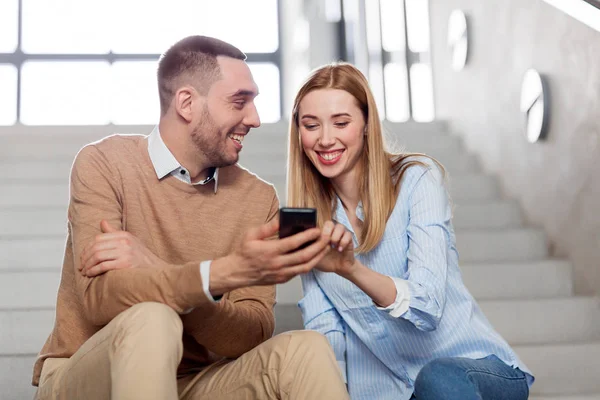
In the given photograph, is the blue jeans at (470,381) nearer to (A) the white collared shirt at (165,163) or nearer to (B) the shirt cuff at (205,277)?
(B) the shirt cuff at (205,277)

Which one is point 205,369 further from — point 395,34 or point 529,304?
point 395,34

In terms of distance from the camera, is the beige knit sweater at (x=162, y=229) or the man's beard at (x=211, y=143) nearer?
the beige knit sweater at (x=162, y=229)

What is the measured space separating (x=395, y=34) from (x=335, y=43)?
1.18m

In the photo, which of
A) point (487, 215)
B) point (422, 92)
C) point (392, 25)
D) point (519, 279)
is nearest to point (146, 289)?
point (519, 279)

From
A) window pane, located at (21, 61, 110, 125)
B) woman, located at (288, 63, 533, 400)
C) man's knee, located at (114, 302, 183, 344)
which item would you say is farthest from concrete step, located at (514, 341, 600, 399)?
window pane, located at (21, 61, 110, 125)

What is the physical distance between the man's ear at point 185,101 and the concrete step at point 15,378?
0.97 meters

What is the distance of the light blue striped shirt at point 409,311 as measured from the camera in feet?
5.46

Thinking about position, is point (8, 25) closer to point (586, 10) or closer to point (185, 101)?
point (185, 101)

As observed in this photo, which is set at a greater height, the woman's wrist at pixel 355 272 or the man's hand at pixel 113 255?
the man's hand at pixel 113 255

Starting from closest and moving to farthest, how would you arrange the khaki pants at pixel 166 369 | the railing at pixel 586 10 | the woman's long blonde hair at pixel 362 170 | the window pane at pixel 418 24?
1. the khaki pants at pixel 166 369
2. the woman's long blonde hair at pixel 362 170
3. the railing at pixel 586 10
4. the window pane at pixel 418 24

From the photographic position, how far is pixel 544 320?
2.67 m

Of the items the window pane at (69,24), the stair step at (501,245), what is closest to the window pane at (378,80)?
the window pane at (69,24)

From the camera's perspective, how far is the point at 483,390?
1560 millimetres

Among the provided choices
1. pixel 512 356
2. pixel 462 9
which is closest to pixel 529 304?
pixel 512 356
